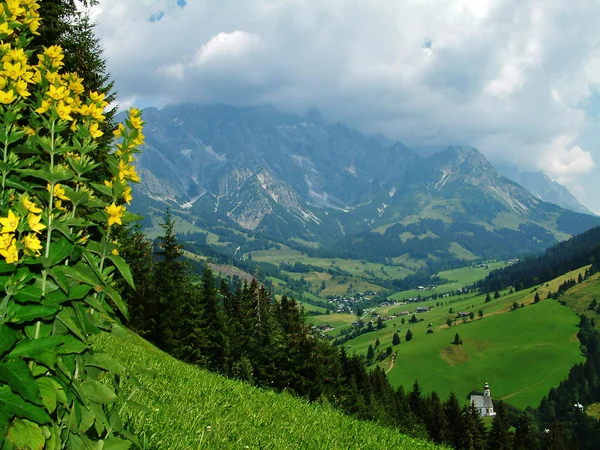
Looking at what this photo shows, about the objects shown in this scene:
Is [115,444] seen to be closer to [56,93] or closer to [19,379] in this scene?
[19,379]

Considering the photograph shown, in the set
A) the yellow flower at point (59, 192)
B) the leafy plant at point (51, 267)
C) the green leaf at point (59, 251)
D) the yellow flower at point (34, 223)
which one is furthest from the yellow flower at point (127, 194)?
the yellow flower at point (34, 223)

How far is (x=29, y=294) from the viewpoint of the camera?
2885 millimetres

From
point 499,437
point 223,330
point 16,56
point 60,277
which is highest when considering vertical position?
point 16,56

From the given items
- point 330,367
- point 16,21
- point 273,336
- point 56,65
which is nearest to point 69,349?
point 56,65

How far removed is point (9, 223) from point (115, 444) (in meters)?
1.88

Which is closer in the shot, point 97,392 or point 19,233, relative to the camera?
point 19,233

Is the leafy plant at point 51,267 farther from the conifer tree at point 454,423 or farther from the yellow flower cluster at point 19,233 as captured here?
the conifer tree at point 454,423

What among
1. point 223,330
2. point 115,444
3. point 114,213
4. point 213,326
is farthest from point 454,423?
point 114,213

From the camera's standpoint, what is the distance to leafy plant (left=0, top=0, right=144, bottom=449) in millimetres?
2875

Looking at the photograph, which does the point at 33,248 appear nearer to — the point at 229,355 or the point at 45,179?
the point at 45,179

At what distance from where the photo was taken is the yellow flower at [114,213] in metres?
3.60

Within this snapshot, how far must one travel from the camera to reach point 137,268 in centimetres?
5747

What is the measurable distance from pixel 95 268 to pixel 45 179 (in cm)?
75

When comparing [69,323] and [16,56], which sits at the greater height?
[16,56]
